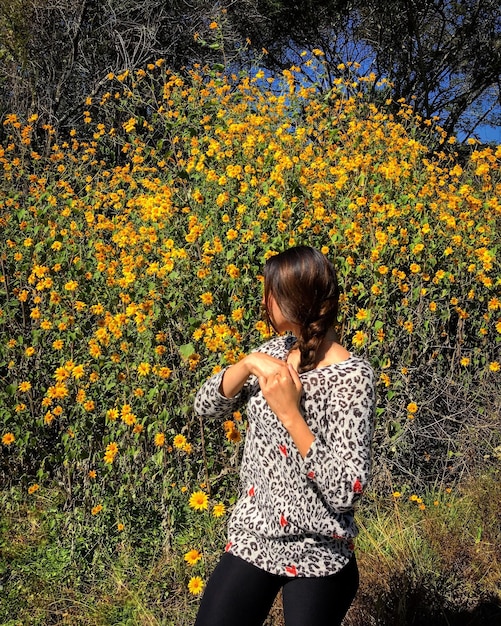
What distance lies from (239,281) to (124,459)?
831mm

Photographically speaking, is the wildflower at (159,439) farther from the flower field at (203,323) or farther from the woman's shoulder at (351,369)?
the woman's shoulder at (351,369)

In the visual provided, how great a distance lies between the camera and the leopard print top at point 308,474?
1.40 meters

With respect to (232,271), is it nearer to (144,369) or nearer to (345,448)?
(144,369)

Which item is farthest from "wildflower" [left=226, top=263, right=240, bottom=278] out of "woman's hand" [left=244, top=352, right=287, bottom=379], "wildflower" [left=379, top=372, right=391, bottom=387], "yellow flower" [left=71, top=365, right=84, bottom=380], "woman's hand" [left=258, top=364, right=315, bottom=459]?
"woman's hand" [left=258, top=364, right=315, bottom=459]

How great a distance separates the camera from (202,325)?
263 cm

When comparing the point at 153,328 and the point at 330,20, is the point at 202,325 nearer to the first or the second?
the point at 153,328

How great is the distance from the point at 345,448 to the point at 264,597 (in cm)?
43

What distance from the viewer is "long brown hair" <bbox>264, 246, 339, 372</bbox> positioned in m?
1.50

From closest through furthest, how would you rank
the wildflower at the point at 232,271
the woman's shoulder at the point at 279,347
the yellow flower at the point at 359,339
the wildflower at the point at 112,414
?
the woman's shoulder at the point at 279,347
the wildflower at the point at 112,414
the wildflower at the point at 232,271
the yellow flower at the point at 359,339

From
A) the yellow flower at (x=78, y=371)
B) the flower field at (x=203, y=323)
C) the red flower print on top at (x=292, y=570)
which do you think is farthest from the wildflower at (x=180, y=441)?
the red flower print on top at (x=292, y=570)

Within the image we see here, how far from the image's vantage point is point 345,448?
55.5 inches

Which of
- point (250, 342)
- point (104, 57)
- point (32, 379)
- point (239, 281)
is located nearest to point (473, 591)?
point (250, 342)

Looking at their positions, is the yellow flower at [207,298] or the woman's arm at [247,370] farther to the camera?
the yellow flower at [207,298]

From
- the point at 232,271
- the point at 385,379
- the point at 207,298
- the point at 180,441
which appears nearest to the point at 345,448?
the point at 180,441
